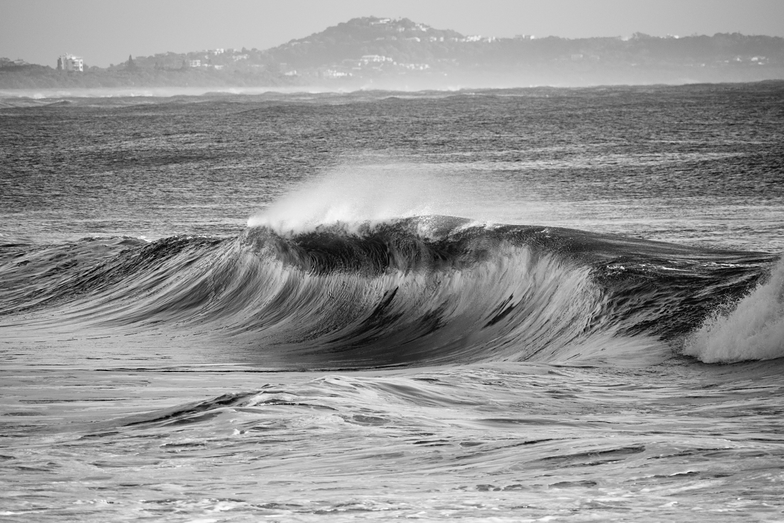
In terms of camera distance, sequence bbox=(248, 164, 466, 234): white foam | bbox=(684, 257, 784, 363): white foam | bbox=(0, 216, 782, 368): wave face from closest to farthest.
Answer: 1. bbox=(684, 257, 784, 363): white foam
2. bbox=(0, 216, 782, 368): wave face
3. bbox=(248, 164, 466, 234): white foam

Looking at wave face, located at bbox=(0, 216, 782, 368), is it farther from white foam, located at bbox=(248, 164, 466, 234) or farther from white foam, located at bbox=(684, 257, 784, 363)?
white foam, located at bbox=(248, 164, 466, 234)

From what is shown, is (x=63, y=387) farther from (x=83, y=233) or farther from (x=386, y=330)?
(x=83, y=233)

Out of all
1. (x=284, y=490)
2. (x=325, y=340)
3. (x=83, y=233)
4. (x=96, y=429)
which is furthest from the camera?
(x=83, y=233)

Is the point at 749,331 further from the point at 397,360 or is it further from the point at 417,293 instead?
the point at 417,293

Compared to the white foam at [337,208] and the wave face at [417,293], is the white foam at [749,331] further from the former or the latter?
the white foam at [337,208]

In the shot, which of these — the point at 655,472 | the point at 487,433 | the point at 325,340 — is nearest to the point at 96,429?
the point at 487,433

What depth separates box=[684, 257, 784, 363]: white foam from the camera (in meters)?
8.15

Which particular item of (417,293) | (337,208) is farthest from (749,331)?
(337,208)

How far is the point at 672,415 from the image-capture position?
6535 mm

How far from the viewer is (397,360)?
34.9 feet

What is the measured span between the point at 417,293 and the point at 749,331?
512 cm

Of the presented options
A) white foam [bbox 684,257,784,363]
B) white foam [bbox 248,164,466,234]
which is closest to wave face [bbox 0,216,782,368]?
white foam [bbox 684,257,784,363]

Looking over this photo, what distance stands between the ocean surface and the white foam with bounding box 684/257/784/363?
0.08ft

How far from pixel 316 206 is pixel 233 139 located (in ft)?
148
